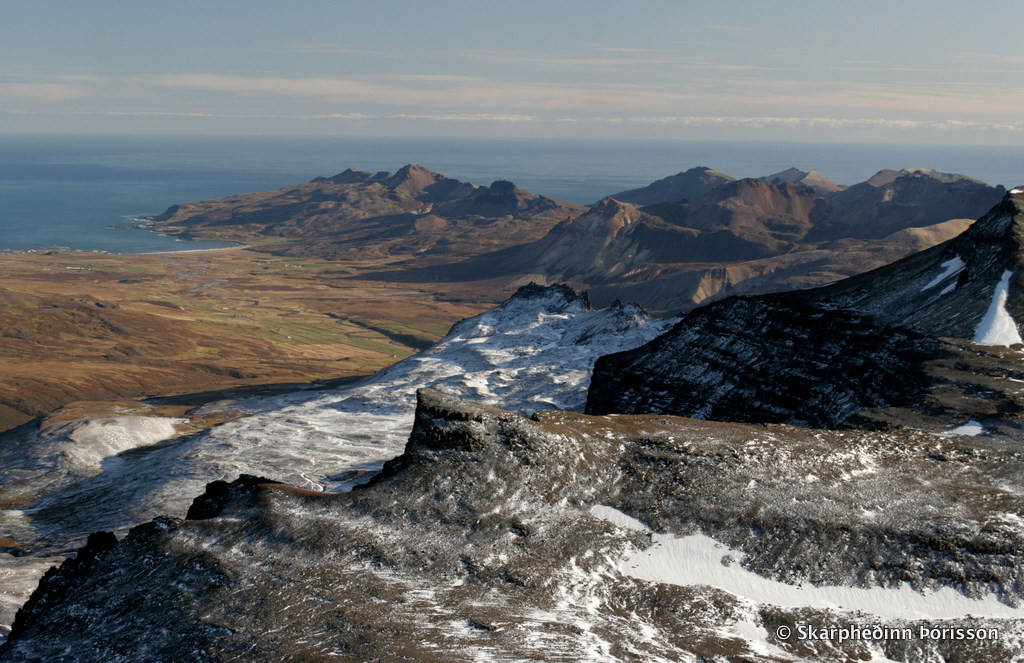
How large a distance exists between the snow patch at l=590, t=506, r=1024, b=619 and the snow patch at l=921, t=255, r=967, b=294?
39546 mm

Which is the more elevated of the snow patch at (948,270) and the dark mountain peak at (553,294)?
the snow patch at (948,270)

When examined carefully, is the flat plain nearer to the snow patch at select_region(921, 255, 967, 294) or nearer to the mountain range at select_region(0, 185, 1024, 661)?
the mountain range at select_region(0, 185, 1024, 661)

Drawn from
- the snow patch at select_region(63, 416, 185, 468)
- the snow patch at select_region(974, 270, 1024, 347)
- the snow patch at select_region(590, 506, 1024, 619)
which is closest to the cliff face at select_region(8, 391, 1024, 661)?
the snow patch at select_region(590, 506, 1024, 619)

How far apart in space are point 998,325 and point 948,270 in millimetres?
11628

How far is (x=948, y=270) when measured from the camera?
63469mm

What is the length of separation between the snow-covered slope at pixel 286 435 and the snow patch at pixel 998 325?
43969mm

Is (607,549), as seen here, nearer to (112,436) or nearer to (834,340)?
(834,340)

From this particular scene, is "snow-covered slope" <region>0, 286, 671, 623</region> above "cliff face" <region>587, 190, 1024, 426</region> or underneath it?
underneath

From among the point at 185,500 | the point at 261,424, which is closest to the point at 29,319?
the point at 261,424

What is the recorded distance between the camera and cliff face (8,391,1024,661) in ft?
85.9

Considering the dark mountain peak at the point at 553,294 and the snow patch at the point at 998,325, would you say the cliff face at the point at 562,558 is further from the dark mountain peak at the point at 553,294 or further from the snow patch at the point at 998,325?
the dark mountain peak at the point at 553,294

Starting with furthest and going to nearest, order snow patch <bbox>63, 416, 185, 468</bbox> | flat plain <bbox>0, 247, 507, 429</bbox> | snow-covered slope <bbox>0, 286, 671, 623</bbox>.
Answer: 1. flat plain <bbox>0, 247, 507, 429</bbox>
2. snow patch <bbox>63, 416, 185, 468</bbox>
3. snow-covered slope <bbox>0, 286, 671, 623</bbox>

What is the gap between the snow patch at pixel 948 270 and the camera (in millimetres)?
62156

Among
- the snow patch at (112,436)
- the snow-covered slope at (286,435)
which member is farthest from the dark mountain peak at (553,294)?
the snow patch at (112,436)
